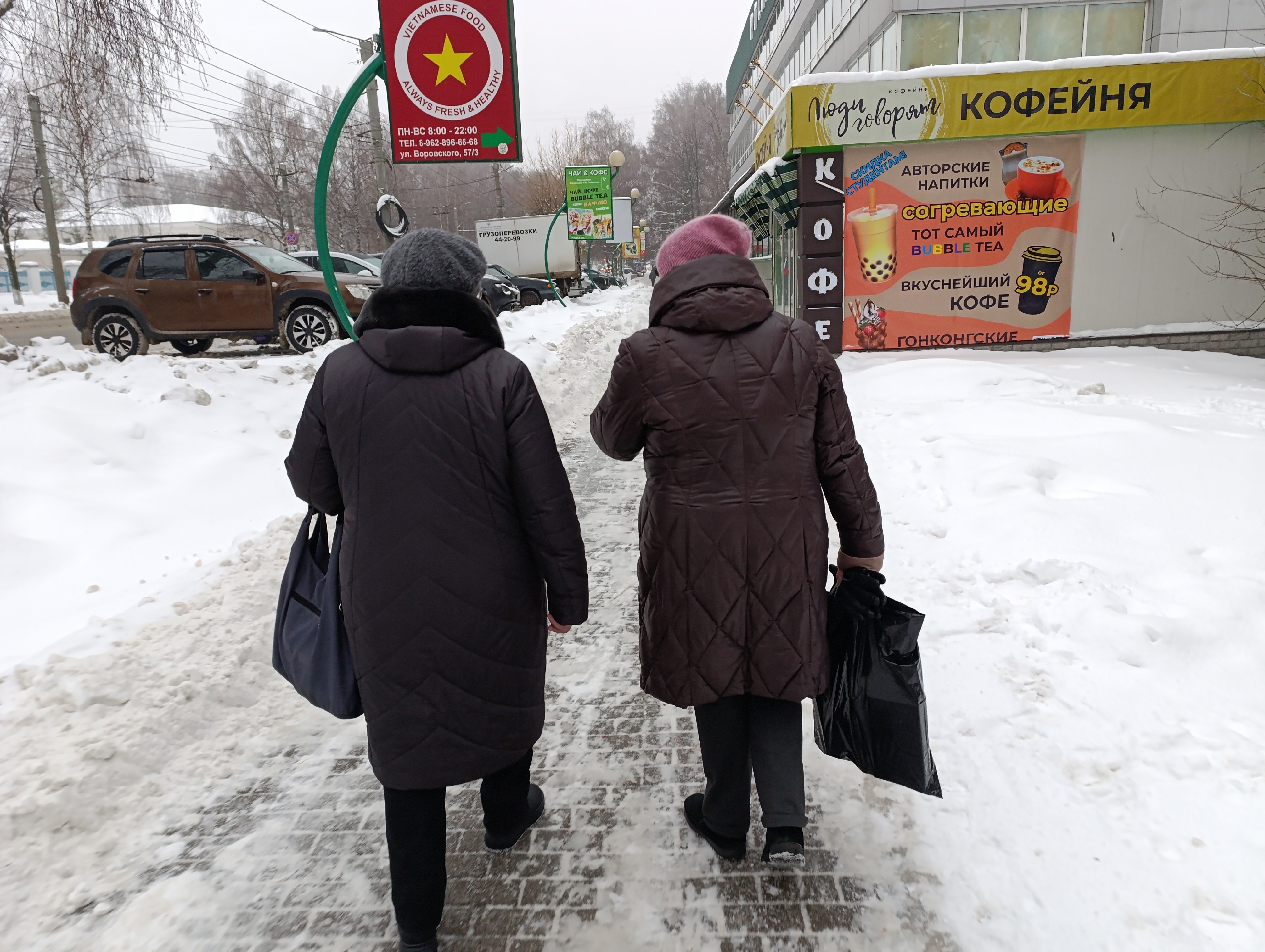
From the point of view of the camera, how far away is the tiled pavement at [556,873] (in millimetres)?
2307

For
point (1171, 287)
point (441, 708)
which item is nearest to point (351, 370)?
point (441, 708)

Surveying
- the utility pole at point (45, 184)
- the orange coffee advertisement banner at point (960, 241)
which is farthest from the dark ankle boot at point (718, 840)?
the utility pole at point (45, 184)

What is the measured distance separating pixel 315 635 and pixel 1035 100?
11.7 m

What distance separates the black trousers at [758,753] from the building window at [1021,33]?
1895 centimetres

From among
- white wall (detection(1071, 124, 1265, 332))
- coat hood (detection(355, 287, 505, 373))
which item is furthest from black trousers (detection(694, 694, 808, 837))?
white wall (detection(1071, 124, 1265, 332))

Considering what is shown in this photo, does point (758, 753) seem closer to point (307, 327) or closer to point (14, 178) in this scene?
point (307, 327)

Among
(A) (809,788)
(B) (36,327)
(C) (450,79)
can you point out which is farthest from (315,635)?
(B) (36,327)

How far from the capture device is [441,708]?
84.1 inches

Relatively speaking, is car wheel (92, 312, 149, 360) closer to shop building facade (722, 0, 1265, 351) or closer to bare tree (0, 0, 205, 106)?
bare tree (0, 0, 205, 106)

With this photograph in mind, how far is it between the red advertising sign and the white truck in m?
26.2

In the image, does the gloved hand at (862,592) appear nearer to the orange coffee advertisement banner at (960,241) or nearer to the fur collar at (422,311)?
the fur collar at (422,311)

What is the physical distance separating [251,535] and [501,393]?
13.0 feet

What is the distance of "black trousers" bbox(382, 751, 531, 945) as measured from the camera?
219 centimetres

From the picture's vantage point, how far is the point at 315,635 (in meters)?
2.19
